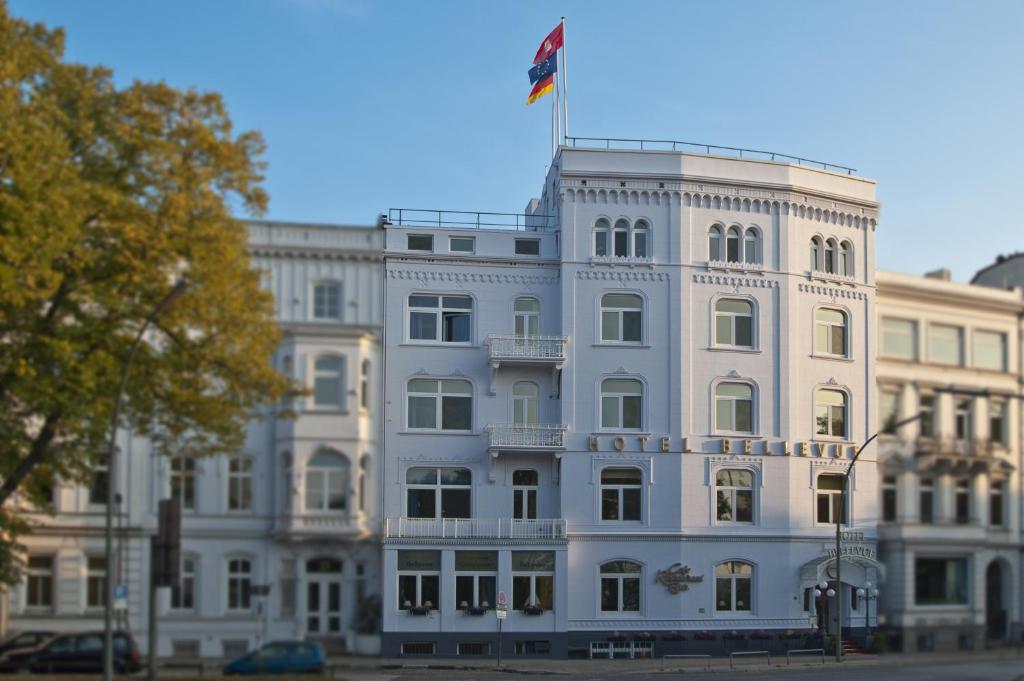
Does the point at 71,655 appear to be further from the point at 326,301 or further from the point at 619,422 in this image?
the point at 619,422

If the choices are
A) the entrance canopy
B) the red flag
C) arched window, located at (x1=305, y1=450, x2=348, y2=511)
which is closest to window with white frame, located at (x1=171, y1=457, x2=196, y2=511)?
arched window, located at (x1=305, y1=450, x2=348, y2=511)

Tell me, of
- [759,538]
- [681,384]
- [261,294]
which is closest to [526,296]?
[681,384]

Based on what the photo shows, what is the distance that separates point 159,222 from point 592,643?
23793 millimetres

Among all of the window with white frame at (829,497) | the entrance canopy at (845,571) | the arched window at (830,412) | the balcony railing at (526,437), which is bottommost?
the entrance canopy at (845,571)

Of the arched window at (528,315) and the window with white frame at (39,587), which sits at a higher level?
the arched window at (528,315)

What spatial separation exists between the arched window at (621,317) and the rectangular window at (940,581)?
16823 millimetres

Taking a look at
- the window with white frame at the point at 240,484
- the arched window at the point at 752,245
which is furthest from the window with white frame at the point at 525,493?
the window with white frame at the point at 240,484

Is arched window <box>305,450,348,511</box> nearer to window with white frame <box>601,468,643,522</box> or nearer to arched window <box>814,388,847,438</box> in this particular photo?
window with white frame <box>601,468,643,522</box>

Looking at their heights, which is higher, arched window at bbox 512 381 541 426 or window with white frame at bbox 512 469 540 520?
arched window at bbox 512 381 541 426

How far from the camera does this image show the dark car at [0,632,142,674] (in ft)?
110

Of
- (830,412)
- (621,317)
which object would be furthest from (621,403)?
(830,412)

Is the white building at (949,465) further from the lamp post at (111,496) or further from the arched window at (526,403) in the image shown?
the lamp post at (111,496)

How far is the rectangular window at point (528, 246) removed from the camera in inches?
1997

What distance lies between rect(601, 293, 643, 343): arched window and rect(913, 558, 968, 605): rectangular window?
1682cm
